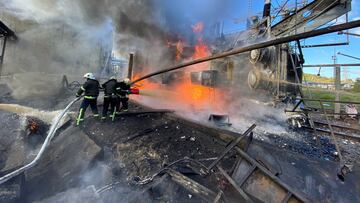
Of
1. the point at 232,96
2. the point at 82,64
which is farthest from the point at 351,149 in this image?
the point at 82,64

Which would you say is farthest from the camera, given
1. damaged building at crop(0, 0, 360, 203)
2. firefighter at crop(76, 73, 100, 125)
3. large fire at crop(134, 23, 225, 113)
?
large fire at crop(134, 23, 225, 113)

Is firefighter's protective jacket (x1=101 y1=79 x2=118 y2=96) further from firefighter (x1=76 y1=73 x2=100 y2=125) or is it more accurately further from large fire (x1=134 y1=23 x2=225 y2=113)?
large fire (x1=134 y1=23 x2=225 y2=113)

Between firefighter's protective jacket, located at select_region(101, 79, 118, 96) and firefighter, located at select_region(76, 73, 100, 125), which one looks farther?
firefighter's protective jacket, located at select_region(101, 79, 118, 96)

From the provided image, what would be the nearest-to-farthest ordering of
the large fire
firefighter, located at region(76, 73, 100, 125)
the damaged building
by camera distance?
the damaged building → firefighter, located at region(76, 73, 100, 125) → the large fire

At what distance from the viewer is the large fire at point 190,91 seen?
11906 mm

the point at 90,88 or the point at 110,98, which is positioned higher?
the point at 90,88

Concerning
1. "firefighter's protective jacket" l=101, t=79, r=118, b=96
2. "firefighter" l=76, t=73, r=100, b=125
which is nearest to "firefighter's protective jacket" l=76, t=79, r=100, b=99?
"firefighter" l=76, t=73, r=100, b=125

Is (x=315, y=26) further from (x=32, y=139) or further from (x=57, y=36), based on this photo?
(x=57, y=36)

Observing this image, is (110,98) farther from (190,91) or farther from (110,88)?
(190,91)

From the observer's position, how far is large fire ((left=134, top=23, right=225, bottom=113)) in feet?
39.1

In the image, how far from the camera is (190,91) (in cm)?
1352

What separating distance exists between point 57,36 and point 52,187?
19083 millimetres

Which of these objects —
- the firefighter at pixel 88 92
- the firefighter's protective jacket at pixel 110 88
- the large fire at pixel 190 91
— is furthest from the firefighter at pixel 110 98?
the large fire at pixel 190 91

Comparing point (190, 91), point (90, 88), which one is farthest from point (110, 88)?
point (190, 91)
